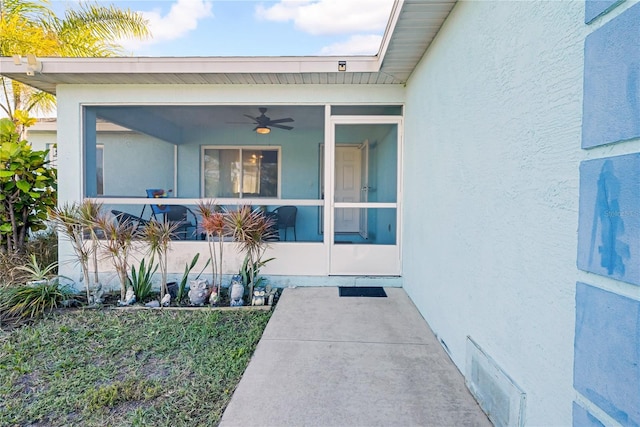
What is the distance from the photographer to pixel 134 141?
8.48m

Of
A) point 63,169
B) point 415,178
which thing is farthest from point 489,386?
point 63,169

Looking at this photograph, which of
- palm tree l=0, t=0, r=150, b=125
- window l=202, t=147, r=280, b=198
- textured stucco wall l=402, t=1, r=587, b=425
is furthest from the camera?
window l=202, t=147, r=280, b=198

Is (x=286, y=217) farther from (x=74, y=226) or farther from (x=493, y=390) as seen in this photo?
(x=493, y=390)

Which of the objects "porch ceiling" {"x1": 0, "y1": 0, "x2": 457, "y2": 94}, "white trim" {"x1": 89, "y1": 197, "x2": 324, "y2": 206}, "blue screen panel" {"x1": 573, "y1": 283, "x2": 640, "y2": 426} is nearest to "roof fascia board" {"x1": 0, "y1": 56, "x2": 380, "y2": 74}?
"porch ceiling" {"x1": 0, "y1": 0, "x2": 457, "y2": 94}

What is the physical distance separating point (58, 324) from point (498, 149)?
4.33 meters

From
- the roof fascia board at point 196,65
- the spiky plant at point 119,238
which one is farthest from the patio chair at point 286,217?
the roof fascia board at point 196,65

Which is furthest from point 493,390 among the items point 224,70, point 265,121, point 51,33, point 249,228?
point 51,33

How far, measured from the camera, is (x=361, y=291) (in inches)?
178

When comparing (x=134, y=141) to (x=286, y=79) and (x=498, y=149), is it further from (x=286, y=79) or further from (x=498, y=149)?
(x=498, y=149)

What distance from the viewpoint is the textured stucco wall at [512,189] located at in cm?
142

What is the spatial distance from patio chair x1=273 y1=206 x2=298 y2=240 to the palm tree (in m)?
5.18

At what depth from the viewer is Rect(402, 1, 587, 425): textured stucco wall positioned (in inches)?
56.0

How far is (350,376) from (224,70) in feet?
12.0

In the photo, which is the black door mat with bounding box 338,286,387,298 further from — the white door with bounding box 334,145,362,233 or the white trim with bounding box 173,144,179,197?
the white trim with bounding box 173,144,179,197
